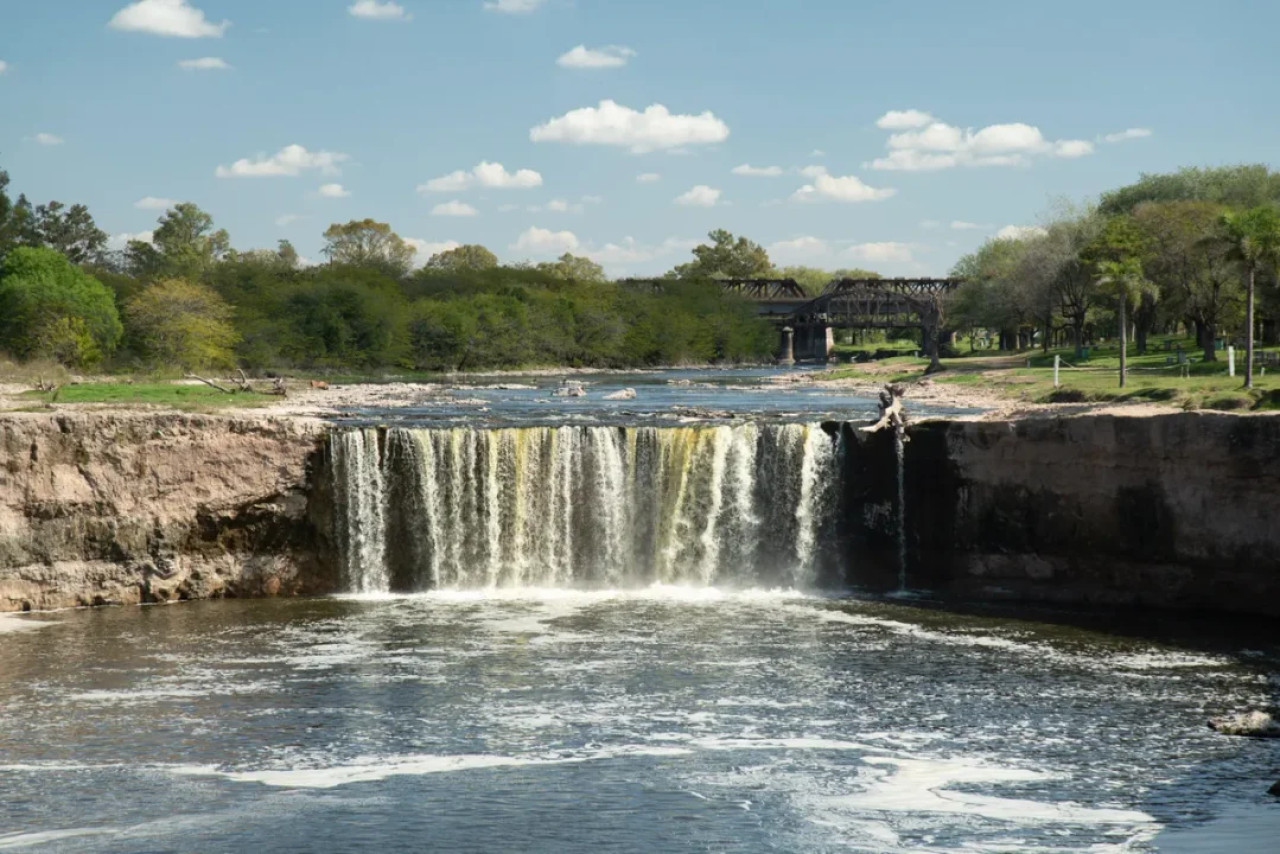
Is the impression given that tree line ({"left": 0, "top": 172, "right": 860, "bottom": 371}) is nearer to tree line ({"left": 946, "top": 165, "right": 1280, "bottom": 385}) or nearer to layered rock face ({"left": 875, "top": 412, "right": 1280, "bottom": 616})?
tree line ({"left": 946, "top": 165, "right": 1280, "bottom": 385})

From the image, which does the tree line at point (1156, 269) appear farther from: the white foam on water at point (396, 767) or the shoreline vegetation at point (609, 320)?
the white foam on water at point (396, 767)

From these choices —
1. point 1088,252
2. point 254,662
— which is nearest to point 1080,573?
point 254,662

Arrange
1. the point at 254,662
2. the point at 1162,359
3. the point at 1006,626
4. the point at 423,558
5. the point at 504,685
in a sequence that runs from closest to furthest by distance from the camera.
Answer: the point at 504,685 < the point at 254,662 < the point at 1006,626 < the point at 423,558 < the point at 1162,359

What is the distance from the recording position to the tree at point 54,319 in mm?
76750

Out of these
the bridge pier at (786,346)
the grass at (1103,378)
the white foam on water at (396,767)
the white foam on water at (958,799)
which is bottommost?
the white foam on water at (958,799)

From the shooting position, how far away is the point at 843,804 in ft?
59.5

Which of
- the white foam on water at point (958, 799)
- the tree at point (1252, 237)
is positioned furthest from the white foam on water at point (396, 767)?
the tree at point (1252, 237)

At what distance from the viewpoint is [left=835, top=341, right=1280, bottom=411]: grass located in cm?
3947

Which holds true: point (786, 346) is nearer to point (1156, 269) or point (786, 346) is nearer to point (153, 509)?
point (1156, 269)

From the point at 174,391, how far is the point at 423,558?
27.7 m

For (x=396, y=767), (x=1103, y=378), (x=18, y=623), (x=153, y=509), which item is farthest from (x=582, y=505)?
(x=1103, y=378)

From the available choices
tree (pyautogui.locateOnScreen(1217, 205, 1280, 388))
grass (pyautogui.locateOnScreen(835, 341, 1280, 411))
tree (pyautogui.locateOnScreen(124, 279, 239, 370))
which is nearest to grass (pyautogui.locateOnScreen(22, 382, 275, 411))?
tree (pyautogui.locateOnScreen(124, 279, 239, 370))

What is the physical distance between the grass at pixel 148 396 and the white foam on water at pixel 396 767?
29.3 metres

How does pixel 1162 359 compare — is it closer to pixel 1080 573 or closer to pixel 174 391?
pixel 1080 573
